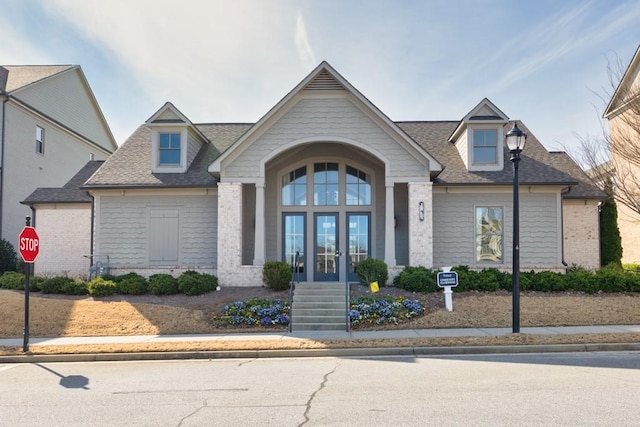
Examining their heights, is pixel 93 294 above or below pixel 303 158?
below

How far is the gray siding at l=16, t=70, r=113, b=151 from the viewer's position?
2708 cm

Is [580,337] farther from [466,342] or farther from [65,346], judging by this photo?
[65,346]

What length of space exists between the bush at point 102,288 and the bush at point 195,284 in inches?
87.4

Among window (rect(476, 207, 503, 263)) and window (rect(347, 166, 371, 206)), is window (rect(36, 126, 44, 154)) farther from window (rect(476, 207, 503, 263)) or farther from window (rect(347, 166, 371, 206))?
window (rect(476, 207, 503, 263))

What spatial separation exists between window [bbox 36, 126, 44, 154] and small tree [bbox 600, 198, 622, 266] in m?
28.4

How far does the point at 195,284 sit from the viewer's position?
51.8ft

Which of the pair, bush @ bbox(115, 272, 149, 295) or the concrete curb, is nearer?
the concrete curb

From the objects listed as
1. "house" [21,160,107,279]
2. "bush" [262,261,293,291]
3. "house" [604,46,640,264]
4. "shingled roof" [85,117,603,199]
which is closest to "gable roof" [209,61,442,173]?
"shingled roof" [85,117,603,199]

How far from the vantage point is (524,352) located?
10.1 metres

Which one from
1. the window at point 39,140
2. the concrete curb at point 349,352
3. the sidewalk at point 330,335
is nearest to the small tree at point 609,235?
the sidewalk at point 330,335

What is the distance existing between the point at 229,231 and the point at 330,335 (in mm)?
6363

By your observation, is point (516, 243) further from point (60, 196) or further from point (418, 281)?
point (60, 196)

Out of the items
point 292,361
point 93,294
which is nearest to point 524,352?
point 292,361

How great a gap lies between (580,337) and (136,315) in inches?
451
